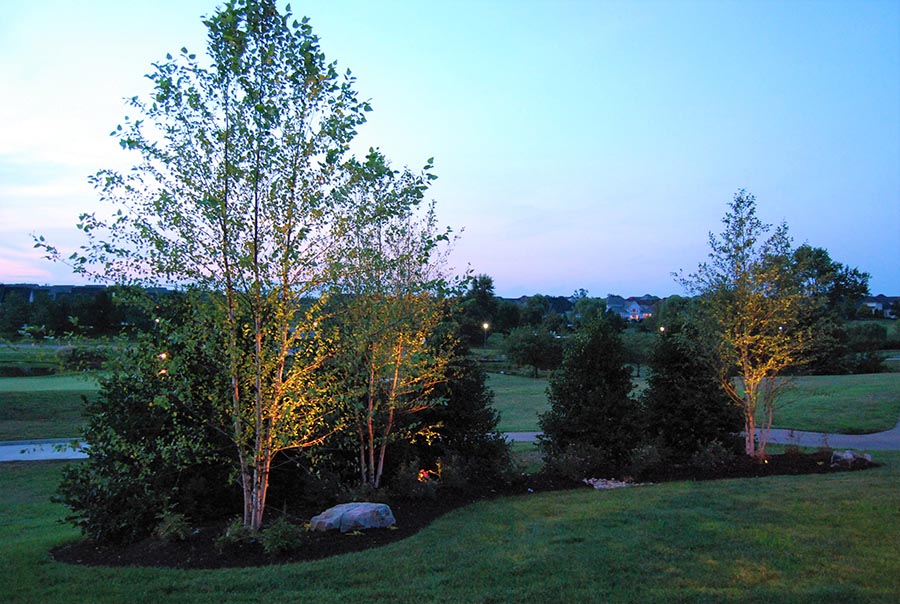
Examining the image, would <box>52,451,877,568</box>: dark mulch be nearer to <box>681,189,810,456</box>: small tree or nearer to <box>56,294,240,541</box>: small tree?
<box>56,294,240,541</box>: small tree

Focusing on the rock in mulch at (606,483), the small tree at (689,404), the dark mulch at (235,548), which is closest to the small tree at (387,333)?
the dark mulch at (235,548)

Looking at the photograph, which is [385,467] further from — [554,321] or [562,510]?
[554,321]

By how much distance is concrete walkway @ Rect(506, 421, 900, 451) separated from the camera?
47.3 ft

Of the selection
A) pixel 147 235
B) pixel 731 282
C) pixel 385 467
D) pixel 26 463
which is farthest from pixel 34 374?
pixel 731 282

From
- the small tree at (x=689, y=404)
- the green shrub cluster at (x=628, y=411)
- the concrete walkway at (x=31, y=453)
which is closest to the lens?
the green shrub cluster at (x=628, y=411)

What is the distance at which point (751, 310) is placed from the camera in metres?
11.2

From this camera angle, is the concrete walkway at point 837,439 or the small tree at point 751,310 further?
the concrete walkway at point 837,439

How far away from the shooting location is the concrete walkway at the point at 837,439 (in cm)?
1442

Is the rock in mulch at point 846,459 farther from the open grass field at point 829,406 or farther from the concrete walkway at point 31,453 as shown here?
the concrete walkway at point 31,453

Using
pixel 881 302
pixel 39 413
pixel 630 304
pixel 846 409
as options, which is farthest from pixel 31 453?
pixel 881 302

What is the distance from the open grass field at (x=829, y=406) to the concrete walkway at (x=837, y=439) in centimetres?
58

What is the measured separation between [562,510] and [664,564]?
248 centimetres

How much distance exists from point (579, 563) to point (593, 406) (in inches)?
213

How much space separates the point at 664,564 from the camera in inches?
205
